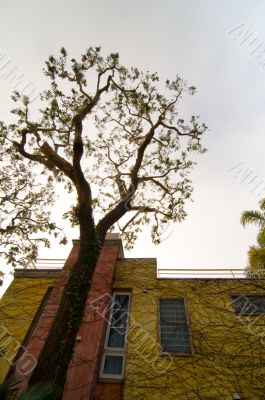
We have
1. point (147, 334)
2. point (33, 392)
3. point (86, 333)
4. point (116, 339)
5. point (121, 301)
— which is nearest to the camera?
point (33, 392)

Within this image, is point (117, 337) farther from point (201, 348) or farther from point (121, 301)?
point (201, 348)

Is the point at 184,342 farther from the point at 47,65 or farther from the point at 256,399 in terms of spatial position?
the point at 47,65

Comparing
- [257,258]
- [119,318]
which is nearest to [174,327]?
[119,318]

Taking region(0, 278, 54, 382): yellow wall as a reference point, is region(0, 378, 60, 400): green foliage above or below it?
below

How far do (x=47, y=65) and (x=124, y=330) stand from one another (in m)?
9.09

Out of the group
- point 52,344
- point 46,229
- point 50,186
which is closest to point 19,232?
point 46,229

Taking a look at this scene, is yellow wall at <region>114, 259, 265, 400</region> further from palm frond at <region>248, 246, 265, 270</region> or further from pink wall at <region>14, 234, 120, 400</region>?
palm frond at <region>248, 246, 265, 270</region>

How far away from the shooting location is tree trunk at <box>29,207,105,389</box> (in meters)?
4.12

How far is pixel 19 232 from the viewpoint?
9711 millimetres

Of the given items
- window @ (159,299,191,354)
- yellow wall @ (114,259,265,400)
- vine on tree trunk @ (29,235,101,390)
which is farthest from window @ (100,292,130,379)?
vine on tree trunk @ (29,235,101,390)

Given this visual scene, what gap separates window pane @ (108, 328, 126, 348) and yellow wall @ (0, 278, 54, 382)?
2.45 m

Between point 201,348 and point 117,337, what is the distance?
7.33ft

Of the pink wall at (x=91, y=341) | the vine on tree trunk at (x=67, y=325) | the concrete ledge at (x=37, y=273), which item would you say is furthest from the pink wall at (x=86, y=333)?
the vine on tree trunk at (x=67, y=325)

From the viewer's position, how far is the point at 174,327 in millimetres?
6918
